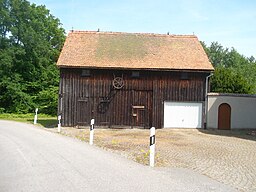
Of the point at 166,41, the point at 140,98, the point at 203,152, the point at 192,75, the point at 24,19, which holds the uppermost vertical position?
the point at 24,19

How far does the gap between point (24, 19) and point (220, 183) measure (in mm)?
41881

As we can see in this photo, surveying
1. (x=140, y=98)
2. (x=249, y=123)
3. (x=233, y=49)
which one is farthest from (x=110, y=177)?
(x=233, y=49)

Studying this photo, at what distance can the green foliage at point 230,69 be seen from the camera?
4319 cm

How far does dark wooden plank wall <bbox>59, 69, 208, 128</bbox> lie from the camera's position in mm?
27094

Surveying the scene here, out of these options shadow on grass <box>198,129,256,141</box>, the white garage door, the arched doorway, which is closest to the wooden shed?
the white garage door

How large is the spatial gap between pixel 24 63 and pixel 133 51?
20842 millimetres

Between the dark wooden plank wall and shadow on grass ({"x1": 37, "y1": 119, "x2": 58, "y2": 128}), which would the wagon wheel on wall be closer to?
the dark wooden plank wall

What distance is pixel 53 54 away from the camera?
161 ft

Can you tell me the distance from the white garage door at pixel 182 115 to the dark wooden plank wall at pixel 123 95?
1.32ft

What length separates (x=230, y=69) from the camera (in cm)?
5272

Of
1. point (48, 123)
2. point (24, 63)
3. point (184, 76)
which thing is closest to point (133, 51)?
point (184, 76)

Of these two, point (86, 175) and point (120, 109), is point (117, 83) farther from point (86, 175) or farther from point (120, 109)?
point (86, 175)

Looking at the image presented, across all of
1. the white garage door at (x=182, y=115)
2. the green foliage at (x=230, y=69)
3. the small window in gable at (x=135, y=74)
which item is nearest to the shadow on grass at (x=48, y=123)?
the small window in gable at (x=135, y=74)

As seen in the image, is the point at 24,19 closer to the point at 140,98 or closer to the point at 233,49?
the point at 140,98
